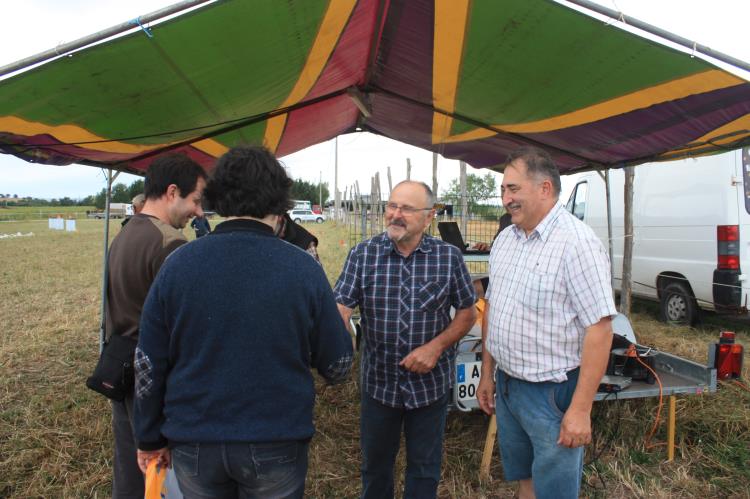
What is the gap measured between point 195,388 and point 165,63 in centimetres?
177

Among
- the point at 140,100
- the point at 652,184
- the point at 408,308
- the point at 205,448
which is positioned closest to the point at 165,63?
the point at 140,100

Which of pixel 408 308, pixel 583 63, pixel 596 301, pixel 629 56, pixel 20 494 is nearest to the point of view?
pixel 596 301

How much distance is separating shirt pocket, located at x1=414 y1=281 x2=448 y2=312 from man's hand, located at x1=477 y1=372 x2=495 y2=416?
0.42m

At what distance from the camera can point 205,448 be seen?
52.4 inches

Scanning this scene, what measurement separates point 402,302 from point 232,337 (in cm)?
97

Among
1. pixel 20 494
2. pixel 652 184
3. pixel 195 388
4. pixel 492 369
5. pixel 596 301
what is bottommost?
pixel 20 494

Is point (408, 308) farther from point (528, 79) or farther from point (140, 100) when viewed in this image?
point (140, 100)

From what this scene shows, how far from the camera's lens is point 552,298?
176 cm

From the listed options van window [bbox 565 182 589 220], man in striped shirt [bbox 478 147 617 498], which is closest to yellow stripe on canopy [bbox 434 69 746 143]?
man in striped shirt [bbox 478 147 617 498]

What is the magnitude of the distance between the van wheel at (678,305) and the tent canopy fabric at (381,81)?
321cm

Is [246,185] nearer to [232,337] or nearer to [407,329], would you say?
[232,337]

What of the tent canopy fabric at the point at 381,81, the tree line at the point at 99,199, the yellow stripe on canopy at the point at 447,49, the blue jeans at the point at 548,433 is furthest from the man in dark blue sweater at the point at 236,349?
the tree line at the point at 99,199

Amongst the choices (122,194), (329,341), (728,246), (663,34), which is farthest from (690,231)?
(122,194)

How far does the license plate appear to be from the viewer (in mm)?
2793
